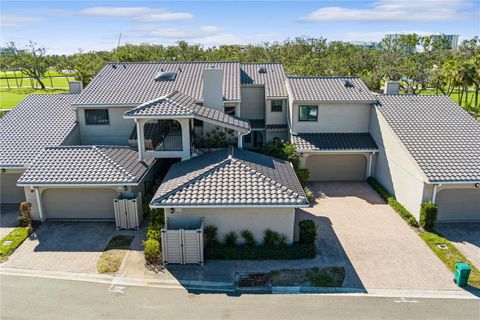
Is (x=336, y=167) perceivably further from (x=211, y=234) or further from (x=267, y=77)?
(x=211, y=234)

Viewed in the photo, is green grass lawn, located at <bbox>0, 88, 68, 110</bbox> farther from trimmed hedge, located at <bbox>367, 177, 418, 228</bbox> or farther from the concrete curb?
trimmed hedge, located at <bbox>367, 177, 418, 228</bbox>

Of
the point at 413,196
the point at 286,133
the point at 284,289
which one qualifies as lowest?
the point at 284,289

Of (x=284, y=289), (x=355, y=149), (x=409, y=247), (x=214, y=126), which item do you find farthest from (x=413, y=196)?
(x=214, y=126)

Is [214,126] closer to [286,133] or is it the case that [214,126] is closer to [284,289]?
[286,133]

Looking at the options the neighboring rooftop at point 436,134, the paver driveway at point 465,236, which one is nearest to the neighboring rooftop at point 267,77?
the neighboring rooftop at point 436,134

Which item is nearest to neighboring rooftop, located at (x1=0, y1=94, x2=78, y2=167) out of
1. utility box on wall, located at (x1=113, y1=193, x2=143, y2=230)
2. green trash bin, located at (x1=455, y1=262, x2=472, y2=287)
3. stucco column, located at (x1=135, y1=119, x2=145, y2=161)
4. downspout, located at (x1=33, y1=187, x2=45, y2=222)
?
downspout, located at (x1=33, y1=187, x2=45, y2=222)

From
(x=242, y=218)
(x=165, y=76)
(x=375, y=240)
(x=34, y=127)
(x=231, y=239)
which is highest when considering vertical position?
(x=165, y=76)

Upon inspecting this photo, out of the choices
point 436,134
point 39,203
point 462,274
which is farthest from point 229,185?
point 436,134
